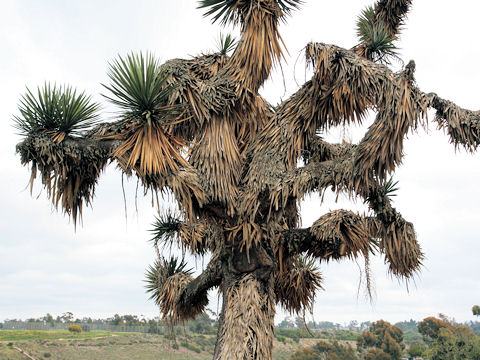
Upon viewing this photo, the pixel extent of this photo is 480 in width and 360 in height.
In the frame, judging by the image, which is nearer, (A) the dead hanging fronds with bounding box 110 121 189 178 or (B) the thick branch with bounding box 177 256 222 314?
(A) the dead hanging fronds with bounding box 110 121 189 178

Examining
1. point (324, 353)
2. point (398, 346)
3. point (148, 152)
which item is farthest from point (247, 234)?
point (398, 346)

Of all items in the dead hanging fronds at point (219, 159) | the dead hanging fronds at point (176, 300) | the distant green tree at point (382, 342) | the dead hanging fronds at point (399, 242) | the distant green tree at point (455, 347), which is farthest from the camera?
the distant green tree at point (382, 342)

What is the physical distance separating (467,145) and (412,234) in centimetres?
213

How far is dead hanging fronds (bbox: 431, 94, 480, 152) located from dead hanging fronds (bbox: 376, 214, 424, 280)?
1.93 metres

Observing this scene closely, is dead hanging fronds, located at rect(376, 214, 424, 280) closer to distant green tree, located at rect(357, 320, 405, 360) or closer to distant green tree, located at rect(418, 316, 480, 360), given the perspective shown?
distant green tree, located at rect(418, 316, 480, 360)

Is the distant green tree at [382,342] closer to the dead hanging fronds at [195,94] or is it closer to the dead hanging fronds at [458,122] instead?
the dead hanging fronds at [458,122]

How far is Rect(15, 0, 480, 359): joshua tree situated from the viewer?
249 inches

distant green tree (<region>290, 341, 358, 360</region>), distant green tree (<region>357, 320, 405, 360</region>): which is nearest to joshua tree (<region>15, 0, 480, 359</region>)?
distant green tree (<region>290, 341, 358, 360</region>)

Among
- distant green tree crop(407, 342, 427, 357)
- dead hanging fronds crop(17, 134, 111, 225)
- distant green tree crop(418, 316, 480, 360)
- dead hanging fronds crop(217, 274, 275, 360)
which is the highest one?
dead hanging fronds crop(17, 134, 111, 225)

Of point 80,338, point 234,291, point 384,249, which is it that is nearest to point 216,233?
point 234,291

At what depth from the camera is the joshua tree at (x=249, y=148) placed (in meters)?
6.32

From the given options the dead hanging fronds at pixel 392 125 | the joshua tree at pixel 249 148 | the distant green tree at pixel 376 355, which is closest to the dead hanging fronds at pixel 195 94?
the joshua tree at pixel 249 148

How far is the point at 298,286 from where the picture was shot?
29.2ft

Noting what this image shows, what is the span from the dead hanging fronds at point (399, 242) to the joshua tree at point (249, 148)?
2cm
